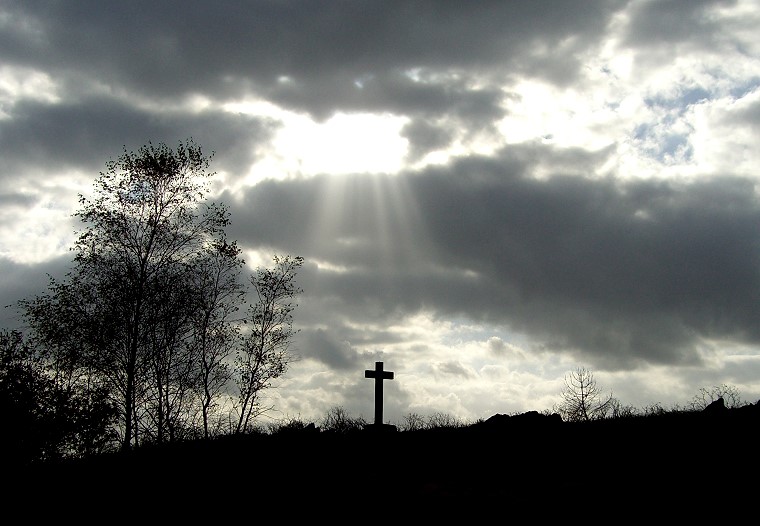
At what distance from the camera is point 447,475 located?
12039 millimetres

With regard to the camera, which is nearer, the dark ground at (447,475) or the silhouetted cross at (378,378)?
the dark ground at (447,475)

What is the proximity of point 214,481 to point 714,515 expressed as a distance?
30.2 feet

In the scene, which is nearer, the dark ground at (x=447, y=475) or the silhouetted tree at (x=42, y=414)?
the dark ground at (x=447, y=475)

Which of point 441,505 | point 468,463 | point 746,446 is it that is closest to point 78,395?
point 468,463

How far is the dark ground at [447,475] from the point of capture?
9781 mm

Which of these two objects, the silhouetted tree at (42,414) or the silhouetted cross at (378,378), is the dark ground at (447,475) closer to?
the silhouetted cross at (378,378)

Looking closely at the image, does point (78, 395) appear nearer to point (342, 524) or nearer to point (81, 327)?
point (81, 327)

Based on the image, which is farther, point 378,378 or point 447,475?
point 378,378

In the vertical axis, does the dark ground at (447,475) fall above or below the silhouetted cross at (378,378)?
below

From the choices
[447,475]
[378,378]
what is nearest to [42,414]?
[378,378]

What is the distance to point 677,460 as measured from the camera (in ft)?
39.0

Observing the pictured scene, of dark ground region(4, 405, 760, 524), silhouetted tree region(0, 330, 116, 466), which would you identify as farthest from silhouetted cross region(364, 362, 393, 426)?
silhouetted tree region(0, 330, 116, 466)

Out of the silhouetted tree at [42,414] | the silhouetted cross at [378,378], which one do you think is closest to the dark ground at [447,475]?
the silhouetted cross at [378,378]

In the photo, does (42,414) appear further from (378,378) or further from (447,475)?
(447,475)
